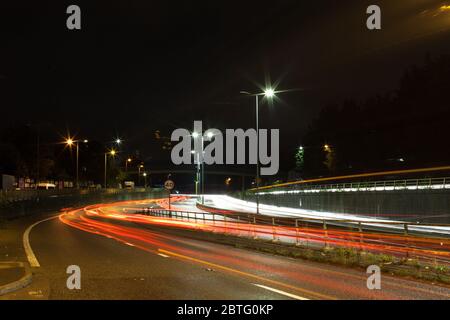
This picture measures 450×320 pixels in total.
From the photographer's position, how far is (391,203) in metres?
48.8

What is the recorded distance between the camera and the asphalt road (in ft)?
37.1

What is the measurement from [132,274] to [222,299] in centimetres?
459

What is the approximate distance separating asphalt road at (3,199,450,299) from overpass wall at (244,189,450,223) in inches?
1000

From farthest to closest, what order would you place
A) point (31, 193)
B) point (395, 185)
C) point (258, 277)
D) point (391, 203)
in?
1. point (31, 193)
2. point (395, 185)
3. point (391, 203)
4. point (258, 277)

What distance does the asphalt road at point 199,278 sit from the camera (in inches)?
445

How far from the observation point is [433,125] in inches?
2968

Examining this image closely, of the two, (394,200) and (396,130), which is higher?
(396,130)

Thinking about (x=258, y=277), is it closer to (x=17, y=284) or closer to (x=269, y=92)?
(x=17, y=284)

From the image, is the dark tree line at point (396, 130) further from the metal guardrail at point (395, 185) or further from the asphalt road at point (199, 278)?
the asphalt road at point (199, 278)

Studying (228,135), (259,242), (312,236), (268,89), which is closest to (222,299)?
(312,236)

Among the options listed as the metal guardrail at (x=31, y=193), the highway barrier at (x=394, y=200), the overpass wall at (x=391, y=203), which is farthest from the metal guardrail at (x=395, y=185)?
the metal guardrail at (x=31, y=193)

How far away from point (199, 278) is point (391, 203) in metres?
38.4

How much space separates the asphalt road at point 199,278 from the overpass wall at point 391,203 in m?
25.4

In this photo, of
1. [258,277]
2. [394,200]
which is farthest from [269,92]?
[258,277]
